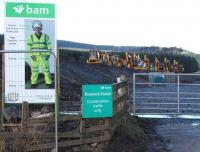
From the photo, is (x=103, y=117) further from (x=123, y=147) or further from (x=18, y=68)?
(x=18, y=68)

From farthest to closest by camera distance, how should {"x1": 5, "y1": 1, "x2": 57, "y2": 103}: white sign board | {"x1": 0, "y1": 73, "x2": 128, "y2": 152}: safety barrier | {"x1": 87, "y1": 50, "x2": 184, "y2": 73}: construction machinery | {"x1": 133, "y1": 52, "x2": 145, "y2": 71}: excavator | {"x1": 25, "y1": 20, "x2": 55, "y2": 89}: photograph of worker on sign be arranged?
1. {"x1": 133, "y1": 52, "x2": 145, "y2": 71}: excavator
2. {"x1": 87, "y1": 50, "x2": 184, "y2": 73}: construction machinery
3. {"x1": 25, "y1": 20, "x2": 55, "y2": 89}: photograph of worker on sign
4. {"x1": 5, "y1": 1, "x2": 57, "y2": 103}: white sign board
5. {"x1": 0, "y1": 73, "x2": 128, "y2": 152}: safety barrier

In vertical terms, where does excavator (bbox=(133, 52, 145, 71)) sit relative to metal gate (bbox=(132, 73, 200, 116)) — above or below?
above

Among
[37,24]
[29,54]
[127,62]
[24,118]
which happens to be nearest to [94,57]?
[127,62]

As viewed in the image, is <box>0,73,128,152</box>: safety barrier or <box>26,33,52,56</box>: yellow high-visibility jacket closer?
<box>0,73,128,152</box>: safety barrier

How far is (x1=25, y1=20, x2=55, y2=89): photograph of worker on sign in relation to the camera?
38.2 feet

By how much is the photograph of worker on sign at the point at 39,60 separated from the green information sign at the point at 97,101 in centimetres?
112

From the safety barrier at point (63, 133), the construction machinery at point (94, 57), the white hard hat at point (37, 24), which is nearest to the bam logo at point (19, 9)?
the white hard hat at point (37, 24)

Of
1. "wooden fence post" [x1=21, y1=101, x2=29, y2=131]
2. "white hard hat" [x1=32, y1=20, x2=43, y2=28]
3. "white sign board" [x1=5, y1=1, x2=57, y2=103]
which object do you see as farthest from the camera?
"white hard hat" [x1=32, y1=20, x2=43, y2=28]

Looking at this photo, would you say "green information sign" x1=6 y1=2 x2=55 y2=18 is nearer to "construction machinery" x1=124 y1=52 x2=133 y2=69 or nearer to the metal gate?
the metal gate

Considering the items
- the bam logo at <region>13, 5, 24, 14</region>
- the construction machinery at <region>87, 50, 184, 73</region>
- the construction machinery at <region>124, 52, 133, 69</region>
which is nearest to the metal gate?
the bam logo at <region>13, 5, 24, 14</region>

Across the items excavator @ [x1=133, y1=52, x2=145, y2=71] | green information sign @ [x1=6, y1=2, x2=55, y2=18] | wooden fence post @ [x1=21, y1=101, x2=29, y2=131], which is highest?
green information sign @ [x1=6, y1=2, x2=55, y2=18]

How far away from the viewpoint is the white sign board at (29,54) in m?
11.5

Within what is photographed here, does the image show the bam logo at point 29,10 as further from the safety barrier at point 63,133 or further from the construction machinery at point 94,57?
the construction machinery at point 94,57

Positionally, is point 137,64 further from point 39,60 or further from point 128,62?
Answer: point 39,60
